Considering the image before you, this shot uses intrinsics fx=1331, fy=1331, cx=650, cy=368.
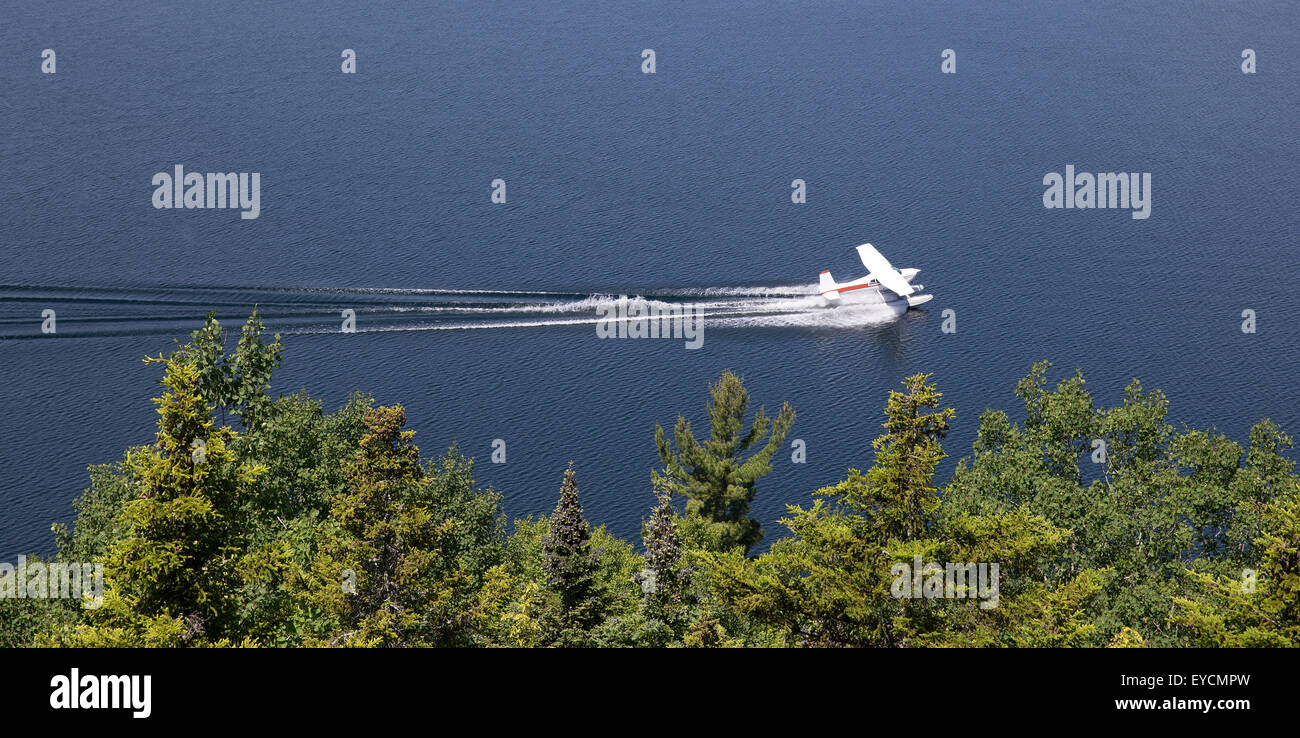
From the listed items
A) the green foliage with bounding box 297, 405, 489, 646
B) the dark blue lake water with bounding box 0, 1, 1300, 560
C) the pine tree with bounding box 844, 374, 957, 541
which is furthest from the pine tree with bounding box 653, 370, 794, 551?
the pine tree with bounding box 844, 374, 957, 541

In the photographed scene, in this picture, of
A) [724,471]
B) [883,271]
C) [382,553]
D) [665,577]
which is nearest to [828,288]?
[883,271]

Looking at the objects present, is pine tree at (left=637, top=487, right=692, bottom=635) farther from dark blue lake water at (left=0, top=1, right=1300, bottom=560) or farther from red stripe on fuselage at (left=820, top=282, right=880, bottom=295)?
red stripe on fuselage at (left=820, top=282, right=880, bottom=295)

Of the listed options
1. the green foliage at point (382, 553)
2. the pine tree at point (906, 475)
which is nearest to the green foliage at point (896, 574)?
the pine tree at point (906, 475)

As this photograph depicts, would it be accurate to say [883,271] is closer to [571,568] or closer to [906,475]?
[571,568]

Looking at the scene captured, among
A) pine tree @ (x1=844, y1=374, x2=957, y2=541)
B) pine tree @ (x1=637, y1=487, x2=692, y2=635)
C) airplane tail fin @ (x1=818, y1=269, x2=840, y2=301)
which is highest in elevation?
airplane tail fin @ (x1=818, y1=269, x2=840, y2=301)

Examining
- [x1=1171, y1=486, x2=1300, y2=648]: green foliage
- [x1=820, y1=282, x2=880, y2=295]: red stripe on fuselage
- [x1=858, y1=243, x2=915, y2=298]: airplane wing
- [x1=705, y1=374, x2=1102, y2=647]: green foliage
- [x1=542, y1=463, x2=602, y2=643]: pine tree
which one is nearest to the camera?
[x1=1171, y1=486, x2=1300, y2=648]: green foliage

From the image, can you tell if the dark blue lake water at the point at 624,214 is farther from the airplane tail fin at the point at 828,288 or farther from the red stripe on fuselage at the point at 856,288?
the red stripe on fuselage at the point at 856,288
